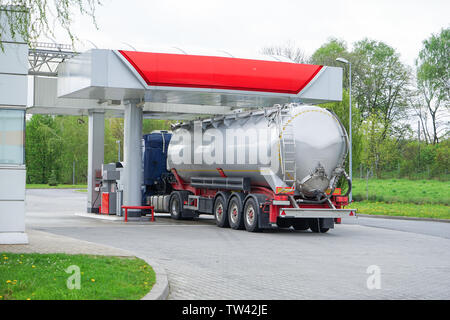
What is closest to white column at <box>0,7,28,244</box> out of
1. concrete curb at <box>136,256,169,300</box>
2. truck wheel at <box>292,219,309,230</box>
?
concrete curb at <box>136,256,169,300</box>

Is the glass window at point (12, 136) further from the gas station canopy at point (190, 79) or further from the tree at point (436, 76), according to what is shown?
the tree at point (436, 76)

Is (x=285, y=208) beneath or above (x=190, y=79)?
beneath

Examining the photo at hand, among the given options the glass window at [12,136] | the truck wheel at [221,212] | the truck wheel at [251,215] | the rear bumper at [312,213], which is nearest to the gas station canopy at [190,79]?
the truck wheel at [221,212]

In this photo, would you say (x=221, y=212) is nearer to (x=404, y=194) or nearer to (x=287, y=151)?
(x=287, y=151)

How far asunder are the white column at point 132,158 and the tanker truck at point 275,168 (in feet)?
6.97

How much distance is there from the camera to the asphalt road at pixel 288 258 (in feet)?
30.8

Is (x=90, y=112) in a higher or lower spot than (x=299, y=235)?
higher

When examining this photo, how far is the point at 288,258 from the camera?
43.0 ft

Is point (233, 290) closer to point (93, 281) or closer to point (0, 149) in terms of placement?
point (93, 281)

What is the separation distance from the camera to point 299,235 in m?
18.8

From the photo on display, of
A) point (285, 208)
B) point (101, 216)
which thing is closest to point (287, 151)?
point (285, 208)

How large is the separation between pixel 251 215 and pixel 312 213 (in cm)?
208

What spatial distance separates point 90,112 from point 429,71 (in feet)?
179
